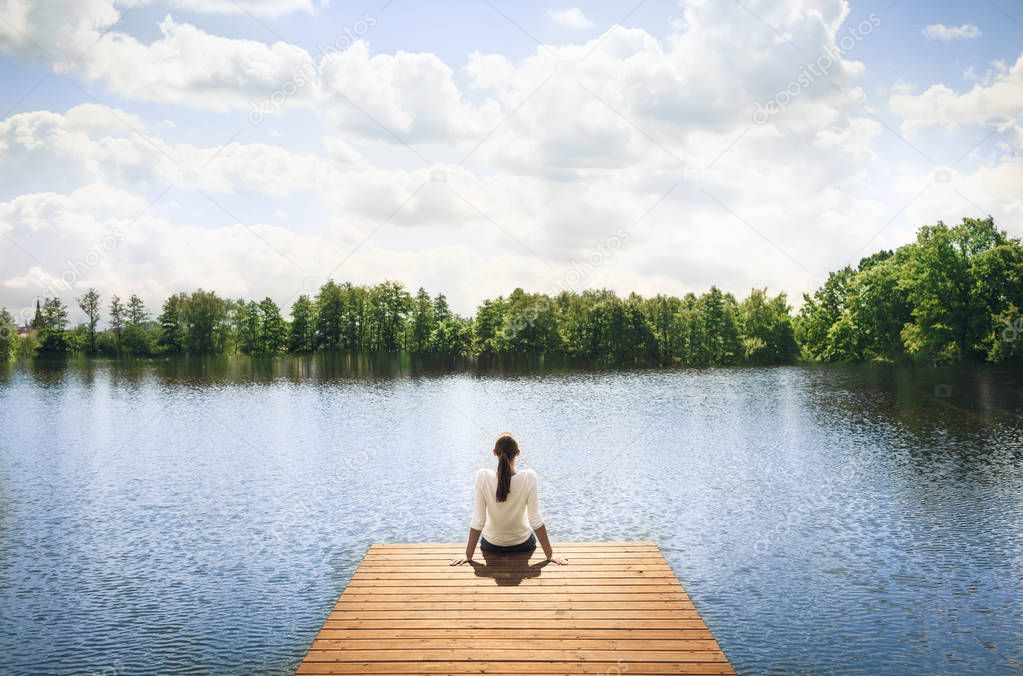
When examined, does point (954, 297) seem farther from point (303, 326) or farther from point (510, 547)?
point (303, 326)

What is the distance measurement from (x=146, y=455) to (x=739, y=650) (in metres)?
26.0

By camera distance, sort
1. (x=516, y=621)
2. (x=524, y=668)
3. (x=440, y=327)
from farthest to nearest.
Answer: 1. (x=440, y=327)
2. (x=516, y=621)
3. (x=524, y=668)

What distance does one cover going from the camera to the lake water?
37.6 feet

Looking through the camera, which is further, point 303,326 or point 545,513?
point 303,326

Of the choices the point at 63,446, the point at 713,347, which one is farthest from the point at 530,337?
the point at 63,446

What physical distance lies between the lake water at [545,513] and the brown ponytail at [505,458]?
2.22 meters

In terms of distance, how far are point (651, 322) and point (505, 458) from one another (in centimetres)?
11373

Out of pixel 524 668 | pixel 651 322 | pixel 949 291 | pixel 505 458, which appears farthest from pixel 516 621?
pixel 651 322

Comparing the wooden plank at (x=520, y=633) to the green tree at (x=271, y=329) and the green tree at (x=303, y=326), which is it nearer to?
the green tree at (x=303, y=326)

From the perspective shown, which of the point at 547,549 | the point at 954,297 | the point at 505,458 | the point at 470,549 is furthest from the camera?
the point at 954,297

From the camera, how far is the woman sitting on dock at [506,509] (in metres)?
9.41

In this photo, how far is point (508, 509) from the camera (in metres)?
9.80

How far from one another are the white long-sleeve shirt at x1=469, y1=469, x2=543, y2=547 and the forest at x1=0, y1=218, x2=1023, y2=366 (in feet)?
244

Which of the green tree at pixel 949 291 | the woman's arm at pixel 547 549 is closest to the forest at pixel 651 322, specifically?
the green tree at pixel 949 291
